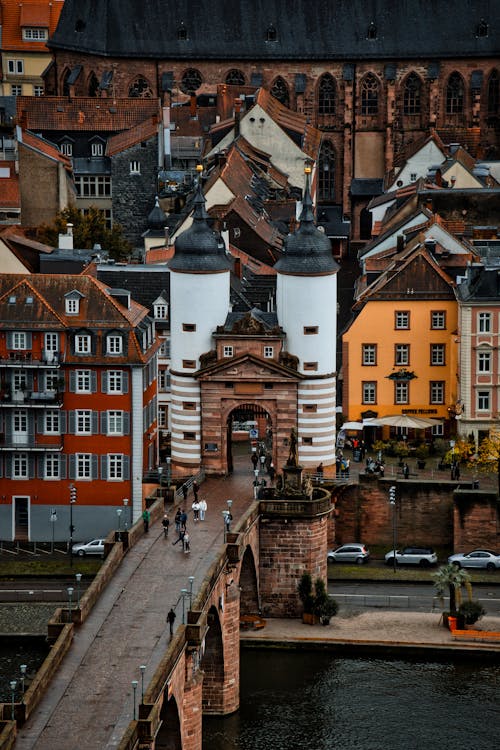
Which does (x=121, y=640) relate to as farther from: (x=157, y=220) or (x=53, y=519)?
(x=157, y=220)

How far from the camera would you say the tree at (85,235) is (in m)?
193

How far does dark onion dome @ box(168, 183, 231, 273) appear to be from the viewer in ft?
481

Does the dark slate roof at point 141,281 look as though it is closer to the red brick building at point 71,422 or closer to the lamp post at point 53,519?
the red brick building at point 71,422

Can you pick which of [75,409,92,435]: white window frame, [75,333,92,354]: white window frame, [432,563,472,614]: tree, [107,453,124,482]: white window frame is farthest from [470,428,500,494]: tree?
[75,333,92,354]: white window frame

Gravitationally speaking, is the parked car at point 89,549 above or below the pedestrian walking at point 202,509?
below

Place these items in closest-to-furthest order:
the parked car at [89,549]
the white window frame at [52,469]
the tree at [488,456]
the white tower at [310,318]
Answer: the white tower at [310,318], the parked car at [89,549], the white window frame at [52,469], the tree at [488,456]

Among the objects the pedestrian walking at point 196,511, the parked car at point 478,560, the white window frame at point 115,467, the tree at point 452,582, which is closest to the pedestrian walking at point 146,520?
the pedestrian walking at point 196,511

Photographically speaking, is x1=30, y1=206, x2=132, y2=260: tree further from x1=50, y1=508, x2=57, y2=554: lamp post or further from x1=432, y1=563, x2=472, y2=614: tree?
x1=432, y1=563, x2=472, y2=614: tree

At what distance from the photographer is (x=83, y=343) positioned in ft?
497

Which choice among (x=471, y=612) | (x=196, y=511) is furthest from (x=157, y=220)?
(x=471, y=612)

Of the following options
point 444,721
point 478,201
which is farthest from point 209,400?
point 478,201

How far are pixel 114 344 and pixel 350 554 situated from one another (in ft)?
55.7

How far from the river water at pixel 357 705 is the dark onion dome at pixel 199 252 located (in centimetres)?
2179

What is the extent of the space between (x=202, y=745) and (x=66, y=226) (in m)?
76.3
